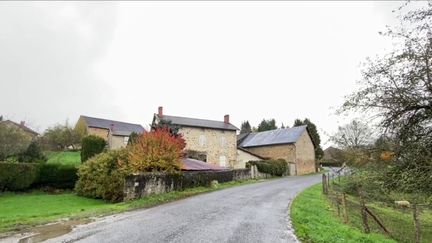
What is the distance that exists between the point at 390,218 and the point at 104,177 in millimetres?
15387

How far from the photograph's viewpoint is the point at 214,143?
45312mm

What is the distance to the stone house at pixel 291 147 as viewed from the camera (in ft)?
156

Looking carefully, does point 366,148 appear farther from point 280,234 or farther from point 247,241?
point 247,241

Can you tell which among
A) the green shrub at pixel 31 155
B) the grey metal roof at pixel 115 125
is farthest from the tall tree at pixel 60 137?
the green shrub at pixel 31 155

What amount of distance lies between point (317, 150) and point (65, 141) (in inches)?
1595

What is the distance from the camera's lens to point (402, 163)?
38.3 ft

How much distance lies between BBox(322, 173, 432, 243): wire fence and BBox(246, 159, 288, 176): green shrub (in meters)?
16.7

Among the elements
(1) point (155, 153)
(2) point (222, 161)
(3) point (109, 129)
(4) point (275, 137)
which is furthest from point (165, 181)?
(3) point (109, 129)

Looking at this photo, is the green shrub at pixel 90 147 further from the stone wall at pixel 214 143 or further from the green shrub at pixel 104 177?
the stone wall at pixel 214 143

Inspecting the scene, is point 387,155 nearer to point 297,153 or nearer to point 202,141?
point 202,141

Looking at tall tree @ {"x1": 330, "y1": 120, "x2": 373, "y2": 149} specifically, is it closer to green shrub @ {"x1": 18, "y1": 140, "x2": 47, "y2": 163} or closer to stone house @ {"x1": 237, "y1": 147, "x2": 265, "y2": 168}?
stone house @ {"x1": 237, "y1": 147, "x2": 265, "y2": 168}

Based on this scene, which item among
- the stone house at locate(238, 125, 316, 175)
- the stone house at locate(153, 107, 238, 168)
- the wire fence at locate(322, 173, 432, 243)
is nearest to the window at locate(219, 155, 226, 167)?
the stone house at locate(153, 107, 238, 168)

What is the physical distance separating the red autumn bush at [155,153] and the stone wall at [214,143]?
19.1 metres

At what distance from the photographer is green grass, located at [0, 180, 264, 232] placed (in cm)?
1236
